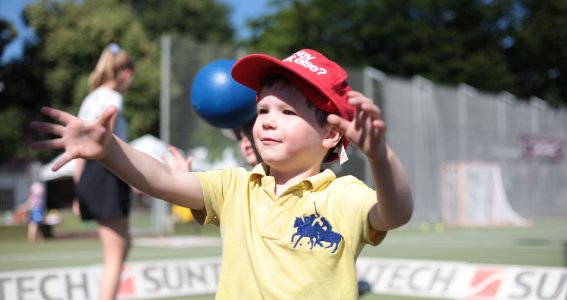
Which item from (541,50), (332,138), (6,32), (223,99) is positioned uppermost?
(332,138)

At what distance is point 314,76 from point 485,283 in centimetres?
415

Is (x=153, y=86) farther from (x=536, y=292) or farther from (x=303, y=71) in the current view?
(x=303, y=71)

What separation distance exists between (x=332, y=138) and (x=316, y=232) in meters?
0.37

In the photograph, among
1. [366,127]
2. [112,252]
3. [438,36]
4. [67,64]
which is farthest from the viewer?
[438,36]

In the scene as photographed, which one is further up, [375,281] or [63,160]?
[63,160]

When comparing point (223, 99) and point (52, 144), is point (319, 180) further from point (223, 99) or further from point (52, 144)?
point (223, 99)

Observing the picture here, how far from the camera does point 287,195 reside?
108 inches

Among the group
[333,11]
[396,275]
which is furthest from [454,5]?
[396,275]

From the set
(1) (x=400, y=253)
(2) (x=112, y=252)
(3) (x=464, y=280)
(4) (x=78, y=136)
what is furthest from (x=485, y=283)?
(1) (x=400, y=253)

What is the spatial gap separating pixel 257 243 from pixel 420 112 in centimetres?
2143

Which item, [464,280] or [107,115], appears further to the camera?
[464,280]

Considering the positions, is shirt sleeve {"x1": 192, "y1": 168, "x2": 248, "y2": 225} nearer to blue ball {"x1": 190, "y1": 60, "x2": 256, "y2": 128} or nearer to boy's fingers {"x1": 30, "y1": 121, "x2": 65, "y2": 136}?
boy's fingers {"x1": 30, "y1": 121, "x2": 65, "y2": 136}

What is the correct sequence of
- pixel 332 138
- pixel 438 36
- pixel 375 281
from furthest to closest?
pixel 438 36
pixel 375 281
pixel 332 138

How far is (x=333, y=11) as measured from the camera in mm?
44969
